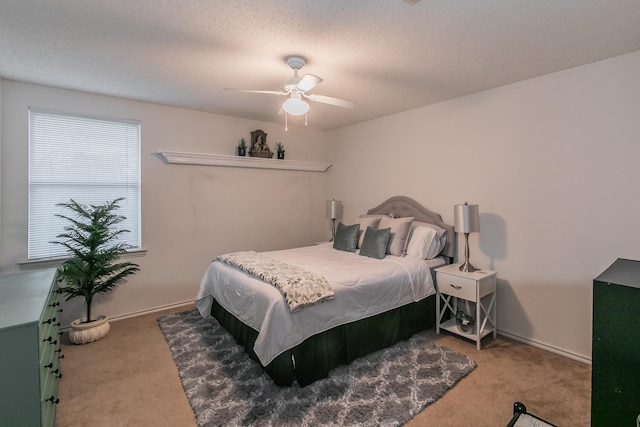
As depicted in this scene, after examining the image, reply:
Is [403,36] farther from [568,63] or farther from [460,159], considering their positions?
[460,159]

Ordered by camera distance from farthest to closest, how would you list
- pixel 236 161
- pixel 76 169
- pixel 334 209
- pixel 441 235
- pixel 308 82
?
1. pixel 334 209
2. pixel 236 161
3. pixel 441 235
4. pixel 76 169
5. pixel 308 82

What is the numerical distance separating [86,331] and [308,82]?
3133 millimetres

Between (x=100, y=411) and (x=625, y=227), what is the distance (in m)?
4.11

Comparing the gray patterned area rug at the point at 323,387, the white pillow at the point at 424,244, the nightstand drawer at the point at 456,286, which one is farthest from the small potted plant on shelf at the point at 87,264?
the nightstand drawer at the point at 456,286

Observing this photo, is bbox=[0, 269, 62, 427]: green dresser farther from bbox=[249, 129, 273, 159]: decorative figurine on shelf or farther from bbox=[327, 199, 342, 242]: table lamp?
bbox=[327, 199, 342, 242]: table lamp

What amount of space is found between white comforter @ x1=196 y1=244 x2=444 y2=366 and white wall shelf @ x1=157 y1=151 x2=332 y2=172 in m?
1.48

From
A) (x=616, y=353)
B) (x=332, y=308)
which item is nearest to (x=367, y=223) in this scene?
(x=332, y=308)

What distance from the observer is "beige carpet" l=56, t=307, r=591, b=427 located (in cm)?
194

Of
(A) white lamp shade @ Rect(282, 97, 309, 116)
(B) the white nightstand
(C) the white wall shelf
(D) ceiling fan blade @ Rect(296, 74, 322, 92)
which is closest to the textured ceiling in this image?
(D) ceiling fan blade @ Rect(296, 74, 322, 92)

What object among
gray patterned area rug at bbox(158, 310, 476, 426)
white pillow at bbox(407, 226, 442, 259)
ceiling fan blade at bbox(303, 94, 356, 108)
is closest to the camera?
gray patterned area rug at bbox(158, 310, 476, 426)

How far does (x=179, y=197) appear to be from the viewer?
3.89 metres

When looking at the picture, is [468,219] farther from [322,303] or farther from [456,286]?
[322,303]

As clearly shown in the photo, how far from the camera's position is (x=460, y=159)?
3420 millimetres

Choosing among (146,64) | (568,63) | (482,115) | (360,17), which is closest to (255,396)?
(360,17)
